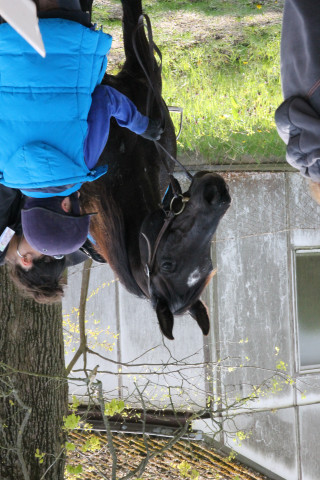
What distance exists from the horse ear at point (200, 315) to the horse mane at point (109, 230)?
280 millimetres

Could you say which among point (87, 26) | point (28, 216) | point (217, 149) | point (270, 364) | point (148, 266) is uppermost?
point (217, 149)

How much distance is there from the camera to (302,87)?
191cm

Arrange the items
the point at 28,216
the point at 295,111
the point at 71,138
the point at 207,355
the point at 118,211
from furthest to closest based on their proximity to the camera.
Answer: the point at 207,355
the point at 118,211
the point at 28,216
the point at 71,138
the point at 295,111

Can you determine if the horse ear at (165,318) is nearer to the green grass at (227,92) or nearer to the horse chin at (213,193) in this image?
the horse chin at (213,193)

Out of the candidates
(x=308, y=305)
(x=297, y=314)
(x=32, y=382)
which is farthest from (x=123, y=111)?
(x=308, y=305)

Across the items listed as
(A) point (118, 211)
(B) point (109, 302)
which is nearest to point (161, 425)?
(B) point (109, 302)

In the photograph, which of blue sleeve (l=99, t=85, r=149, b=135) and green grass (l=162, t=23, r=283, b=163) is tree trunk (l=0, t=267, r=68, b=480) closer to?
blue sleeve (l=99, t=85, r=149, b=135)

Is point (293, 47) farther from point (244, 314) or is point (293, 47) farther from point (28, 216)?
point (244, 314)

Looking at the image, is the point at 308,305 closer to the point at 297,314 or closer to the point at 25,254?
the point at 297,314

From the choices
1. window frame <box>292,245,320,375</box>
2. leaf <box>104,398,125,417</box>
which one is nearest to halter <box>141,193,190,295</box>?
leaf <box>104,398,125,417</box>

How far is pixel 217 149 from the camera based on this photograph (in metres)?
5.37

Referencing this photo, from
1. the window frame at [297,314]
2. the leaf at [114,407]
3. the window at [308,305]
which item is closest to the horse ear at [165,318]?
the leaf at [114,407]

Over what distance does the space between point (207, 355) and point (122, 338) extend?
922 mm

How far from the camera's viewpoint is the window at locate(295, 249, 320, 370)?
6.09m
